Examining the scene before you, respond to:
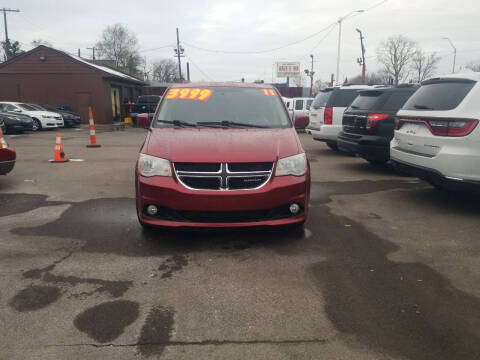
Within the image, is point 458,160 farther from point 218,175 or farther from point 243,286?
point 243,286

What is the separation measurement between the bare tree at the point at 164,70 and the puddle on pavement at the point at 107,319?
3231 inches

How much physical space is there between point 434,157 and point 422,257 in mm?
1754

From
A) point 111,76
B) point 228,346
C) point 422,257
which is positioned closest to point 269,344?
point 228,346

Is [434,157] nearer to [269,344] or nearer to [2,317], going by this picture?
[269,344]

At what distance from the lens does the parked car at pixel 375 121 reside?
7.70 metres

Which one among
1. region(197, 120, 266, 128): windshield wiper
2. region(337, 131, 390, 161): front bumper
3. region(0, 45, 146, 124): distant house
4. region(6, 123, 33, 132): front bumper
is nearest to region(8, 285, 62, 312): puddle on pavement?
region(197, 120, 266, 128): windshield wiper

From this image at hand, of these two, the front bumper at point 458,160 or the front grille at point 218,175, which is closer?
the front grille at point 218,175

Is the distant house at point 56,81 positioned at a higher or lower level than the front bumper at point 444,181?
higher

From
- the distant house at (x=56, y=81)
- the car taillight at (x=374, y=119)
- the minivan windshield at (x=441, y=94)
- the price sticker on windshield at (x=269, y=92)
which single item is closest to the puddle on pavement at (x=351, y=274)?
the price sticker on windshield at (x=269, y=92)

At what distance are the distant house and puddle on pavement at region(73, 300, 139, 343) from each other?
2515 centimetres

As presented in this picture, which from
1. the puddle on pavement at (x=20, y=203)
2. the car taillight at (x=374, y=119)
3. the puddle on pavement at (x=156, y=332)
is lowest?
the puddle on pavement at (x=156, y=332)

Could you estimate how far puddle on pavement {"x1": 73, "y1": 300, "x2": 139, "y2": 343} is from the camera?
2.61 metres

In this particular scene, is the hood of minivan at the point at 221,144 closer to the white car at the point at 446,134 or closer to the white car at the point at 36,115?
the white car at the point at 446,134

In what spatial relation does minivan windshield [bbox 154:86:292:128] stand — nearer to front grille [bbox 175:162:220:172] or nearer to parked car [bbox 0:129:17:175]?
front grille [bbox 175:162:220:172]
